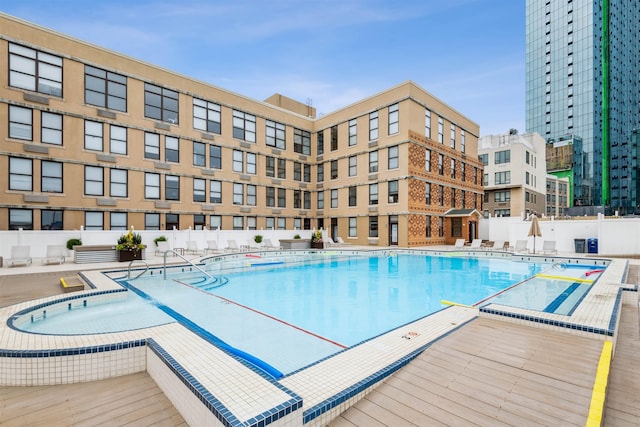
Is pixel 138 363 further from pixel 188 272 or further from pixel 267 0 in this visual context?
pixel 267 0

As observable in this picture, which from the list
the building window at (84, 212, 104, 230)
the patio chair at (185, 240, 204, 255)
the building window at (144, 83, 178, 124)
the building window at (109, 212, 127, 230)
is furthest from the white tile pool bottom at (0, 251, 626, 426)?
the building window at (144, 83, 178, 124)

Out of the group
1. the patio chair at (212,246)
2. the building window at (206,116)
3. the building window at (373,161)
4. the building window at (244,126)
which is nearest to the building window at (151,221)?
the patio chair at (212,246)

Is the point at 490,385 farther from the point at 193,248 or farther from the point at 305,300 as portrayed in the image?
the point at 193,248

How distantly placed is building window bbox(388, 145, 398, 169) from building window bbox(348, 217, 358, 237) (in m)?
6.06

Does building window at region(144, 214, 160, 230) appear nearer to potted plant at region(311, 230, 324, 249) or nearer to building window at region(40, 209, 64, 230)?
building window at region(40, 209, 64, 230)

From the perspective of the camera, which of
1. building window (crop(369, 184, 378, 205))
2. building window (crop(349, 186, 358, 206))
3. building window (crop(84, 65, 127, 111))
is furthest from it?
building window (crop(349, 186, 358, 206))

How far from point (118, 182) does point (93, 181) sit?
4.59 ft

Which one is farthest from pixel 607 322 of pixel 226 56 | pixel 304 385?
pixel 226 56

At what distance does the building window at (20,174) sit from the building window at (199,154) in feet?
32.4

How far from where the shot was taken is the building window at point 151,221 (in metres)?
22.7

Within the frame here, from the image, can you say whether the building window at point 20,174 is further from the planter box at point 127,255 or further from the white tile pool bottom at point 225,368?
the white tile pool bottom at point 225,368

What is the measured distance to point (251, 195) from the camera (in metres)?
28.8

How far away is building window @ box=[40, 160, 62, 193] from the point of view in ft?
62.1

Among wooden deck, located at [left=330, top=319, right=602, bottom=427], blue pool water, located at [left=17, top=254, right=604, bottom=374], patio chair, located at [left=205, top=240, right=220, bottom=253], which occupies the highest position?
wooden deck, located at [left=330, top=319, right=602, bottom=427]
